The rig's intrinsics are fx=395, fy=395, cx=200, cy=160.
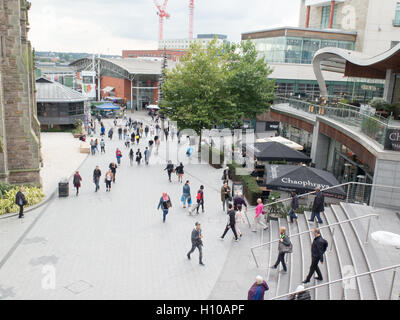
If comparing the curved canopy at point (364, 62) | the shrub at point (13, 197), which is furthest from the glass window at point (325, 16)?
the shrub at point (13, 197)

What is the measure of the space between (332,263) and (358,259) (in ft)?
2.38

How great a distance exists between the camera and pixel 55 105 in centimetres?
4262

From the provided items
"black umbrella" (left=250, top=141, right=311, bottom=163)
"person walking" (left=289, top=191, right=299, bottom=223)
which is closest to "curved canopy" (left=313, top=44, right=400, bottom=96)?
"black umbrella" (left=250, top=141, right=311, bottom=163)

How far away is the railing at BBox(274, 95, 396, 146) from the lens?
50.8ft

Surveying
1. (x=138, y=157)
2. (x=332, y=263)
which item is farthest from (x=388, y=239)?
(x=138, y=157)

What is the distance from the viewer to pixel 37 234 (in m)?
14.9

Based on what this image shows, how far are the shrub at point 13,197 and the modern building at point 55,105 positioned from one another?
25.2m

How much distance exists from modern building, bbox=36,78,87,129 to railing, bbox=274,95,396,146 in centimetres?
2581

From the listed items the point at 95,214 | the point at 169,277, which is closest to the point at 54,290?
the point at 169,277

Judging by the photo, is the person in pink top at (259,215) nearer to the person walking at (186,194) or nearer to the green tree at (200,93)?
the person walking at (186,194)

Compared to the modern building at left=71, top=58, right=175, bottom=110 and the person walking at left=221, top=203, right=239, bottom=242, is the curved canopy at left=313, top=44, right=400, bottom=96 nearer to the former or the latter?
the person walking at left=221, top=203, right=239, bottom=242

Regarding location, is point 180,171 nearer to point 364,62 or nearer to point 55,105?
point 364,62
